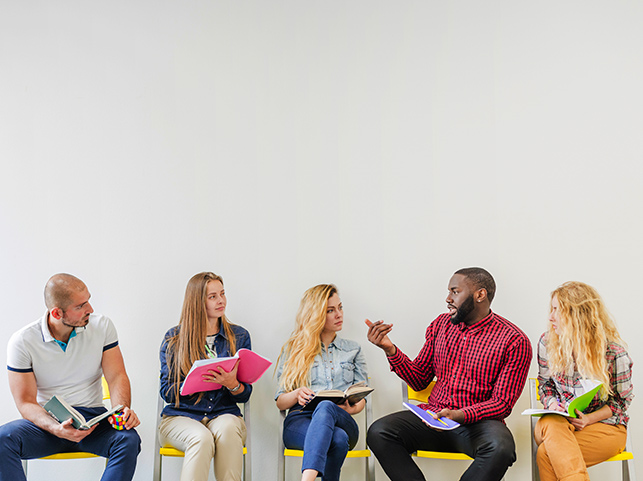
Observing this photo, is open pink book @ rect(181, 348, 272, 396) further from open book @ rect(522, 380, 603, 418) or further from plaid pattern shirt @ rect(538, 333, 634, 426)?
plaid pattern shirt @ rect(538, 333, 634, 426)

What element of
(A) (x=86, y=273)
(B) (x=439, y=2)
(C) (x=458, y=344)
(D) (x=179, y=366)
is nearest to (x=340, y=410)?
(C) (x=458, y=344)

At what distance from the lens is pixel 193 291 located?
3105 mm

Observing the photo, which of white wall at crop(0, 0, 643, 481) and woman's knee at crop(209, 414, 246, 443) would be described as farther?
white wall at crop(0, 0, 643, 481)

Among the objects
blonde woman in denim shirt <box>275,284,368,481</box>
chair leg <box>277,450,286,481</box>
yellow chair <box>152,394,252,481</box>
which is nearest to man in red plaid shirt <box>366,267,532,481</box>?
blonde woman in denim shirt <box>275,284,368,481</box>

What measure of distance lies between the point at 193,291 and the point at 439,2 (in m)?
2.25

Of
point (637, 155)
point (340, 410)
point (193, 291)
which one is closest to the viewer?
point (340, 410)

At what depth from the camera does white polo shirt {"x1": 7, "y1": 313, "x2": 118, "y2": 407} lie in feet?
8.98

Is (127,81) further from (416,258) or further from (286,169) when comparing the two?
(416,258)

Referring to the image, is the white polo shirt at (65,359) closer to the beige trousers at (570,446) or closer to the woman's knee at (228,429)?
the woman's knee at (228,429)

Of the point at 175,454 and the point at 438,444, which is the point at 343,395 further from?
the point at 175,454

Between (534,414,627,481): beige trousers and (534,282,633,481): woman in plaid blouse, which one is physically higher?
(534,282,633,481): woman in plaid blouse

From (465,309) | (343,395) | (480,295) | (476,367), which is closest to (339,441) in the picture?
(343,395)

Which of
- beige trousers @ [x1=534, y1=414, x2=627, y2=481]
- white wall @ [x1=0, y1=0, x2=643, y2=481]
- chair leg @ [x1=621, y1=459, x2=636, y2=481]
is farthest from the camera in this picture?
white wall @ [x1=0, y1=0, x2=643, y2=481]

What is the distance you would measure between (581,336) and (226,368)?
1675mm
